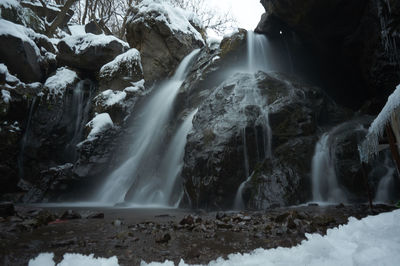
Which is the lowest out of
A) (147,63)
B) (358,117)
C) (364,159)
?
(364,159)

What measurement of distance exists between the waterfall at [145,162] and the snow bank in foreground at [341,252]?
5.25 meters

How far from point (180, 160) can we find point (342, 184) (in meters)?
4.70

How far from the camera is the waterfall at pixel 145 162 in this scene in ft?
26.9

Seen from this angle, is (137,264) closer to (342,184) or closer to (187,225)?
(187,225)

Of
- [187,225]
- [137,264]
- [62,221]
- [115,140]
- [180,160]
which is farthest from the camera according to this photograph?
[115,140]

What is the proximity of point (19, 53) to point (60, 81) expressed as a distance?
206 cm

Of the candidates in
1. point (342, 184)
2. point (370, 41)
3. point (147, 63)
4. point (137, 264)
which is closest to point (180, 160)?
point (342, 184)

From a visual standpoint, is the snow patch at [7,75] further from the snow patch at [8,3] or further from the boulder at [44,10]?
the boulder at [44,10]

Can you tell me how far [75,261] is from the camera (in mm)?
2232

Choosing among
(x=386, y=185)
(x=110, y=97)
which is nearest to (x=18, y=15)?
(x=110, y=97)

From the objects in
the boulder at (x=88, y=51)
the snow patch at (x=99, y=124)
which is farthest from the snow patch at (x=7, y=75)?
the snow patch at (x=99, y=124)

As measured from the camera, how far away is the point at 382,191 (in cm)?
583

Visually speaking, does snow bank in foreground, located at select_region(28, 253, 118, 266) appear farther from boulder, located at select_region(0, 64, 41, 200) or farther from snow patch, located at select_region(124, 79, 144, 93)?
snow patch, located at select_region(124, 79, 144, 93)

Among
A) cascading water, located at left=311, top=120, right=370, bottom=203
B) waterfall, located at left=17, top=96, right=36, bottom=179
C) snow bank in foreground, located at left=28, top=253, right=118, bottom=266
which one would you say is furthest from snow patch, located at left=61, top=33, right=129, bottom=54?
snow bank in foreground, located at left=28, top=253, right=118, bottom=266
